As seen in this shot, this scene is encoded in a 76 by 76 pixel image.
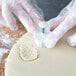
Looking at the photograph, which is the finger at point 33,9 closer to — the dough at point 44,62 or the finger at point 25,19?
the finger at point 25,19

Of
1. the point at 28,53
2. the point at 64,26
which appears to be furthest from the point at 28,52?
the point at 64,26

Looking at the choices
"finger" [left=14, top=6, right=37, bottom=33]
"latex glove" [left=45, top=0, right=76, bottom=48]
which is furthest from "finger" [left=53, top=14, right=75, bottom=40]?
"finger" [left=14, top=6, right=37, bottom=33]

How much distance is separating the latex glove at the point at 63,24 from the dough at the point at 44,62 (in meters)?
0.02

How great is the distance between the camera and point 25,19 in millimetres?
866

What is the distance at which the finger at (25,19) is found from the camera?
831mm

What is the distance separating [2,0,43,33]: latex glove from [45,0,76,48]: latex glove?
0.10 m

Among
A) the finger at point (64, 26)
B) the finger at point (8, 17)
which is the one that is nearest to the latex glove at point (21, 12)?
the finger at point (8, 17)

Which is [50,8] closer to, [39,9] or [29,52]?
[39,9]

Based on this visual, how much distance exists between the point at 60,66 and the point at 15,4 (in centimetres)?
35

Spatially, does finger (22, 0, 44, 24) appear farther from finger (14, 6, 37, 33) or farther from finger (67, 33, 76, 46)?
finger (67, 33, 76, 46)

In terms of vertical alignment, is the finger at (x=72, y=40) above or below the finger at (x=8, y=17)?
below

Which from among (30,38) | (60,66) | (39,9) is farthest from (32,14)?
(60,66)

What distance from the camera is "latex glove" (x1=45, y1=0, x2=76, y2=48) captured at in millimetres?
749

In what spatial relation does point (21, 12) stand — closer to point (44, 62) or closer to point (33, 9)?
point (33, 9)
